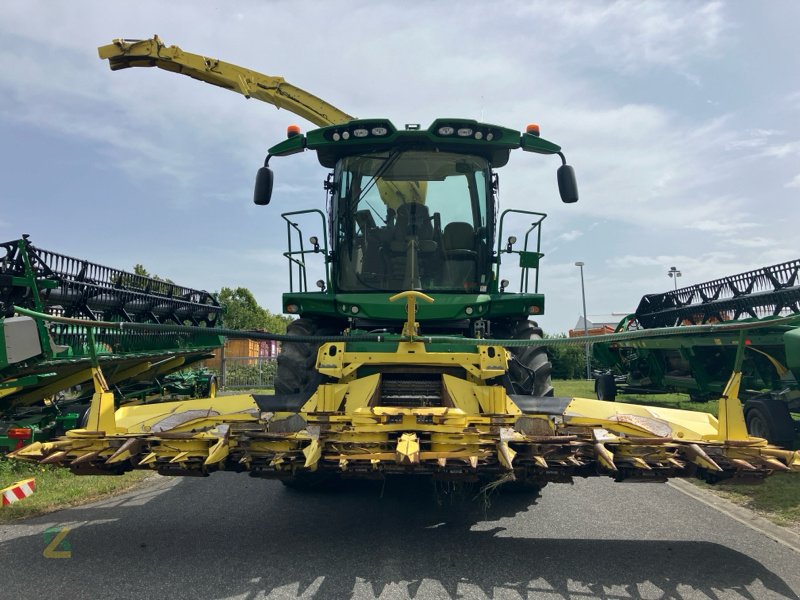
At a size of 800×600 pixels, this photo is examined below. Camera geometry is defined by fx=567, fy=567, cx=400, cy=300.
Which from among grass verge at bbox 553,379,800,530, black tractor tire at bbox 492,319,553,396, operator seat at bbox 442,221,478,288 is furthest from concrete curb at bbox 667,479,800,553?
operator seat at bbox 442,221,478,288

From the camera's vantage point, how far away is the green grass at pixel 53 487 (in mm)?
4594

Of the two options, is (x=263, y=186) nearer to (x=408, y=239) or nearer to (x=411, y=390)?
(x=408, y=239)

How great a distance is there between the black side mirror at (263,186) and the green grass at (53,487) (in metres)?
Answer: 3.03

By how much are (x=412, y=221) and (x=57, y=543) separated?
11.9 ft

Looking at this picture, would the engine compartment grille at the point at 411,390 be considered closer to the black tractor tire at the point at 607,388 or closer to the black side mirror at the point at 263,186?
the black side mirror at the point at 263,186

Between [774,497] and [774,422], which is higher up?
[774,422]

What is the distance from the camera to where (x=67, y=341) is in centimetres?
696

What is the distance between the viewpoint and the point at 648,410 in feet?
12.5

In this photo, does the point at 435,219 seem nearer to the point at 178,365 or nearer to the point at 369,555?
the point at 369,555

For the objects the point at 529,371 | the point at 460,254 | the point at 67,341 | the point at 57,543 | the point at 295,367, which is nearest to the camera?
the point at 57,543

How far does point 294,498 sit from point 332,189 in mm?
2885

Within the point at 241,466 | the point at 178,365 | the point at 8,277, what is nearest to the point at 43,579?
the point at 241,466

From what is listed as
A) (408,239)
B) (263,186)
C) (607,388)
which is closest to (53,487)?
(263,186)

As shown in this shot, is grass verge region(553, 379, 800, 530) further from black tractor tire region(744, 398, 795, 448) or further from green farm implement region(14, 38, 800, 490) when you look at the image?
green farm implement region(14, 38, 800, 490)
